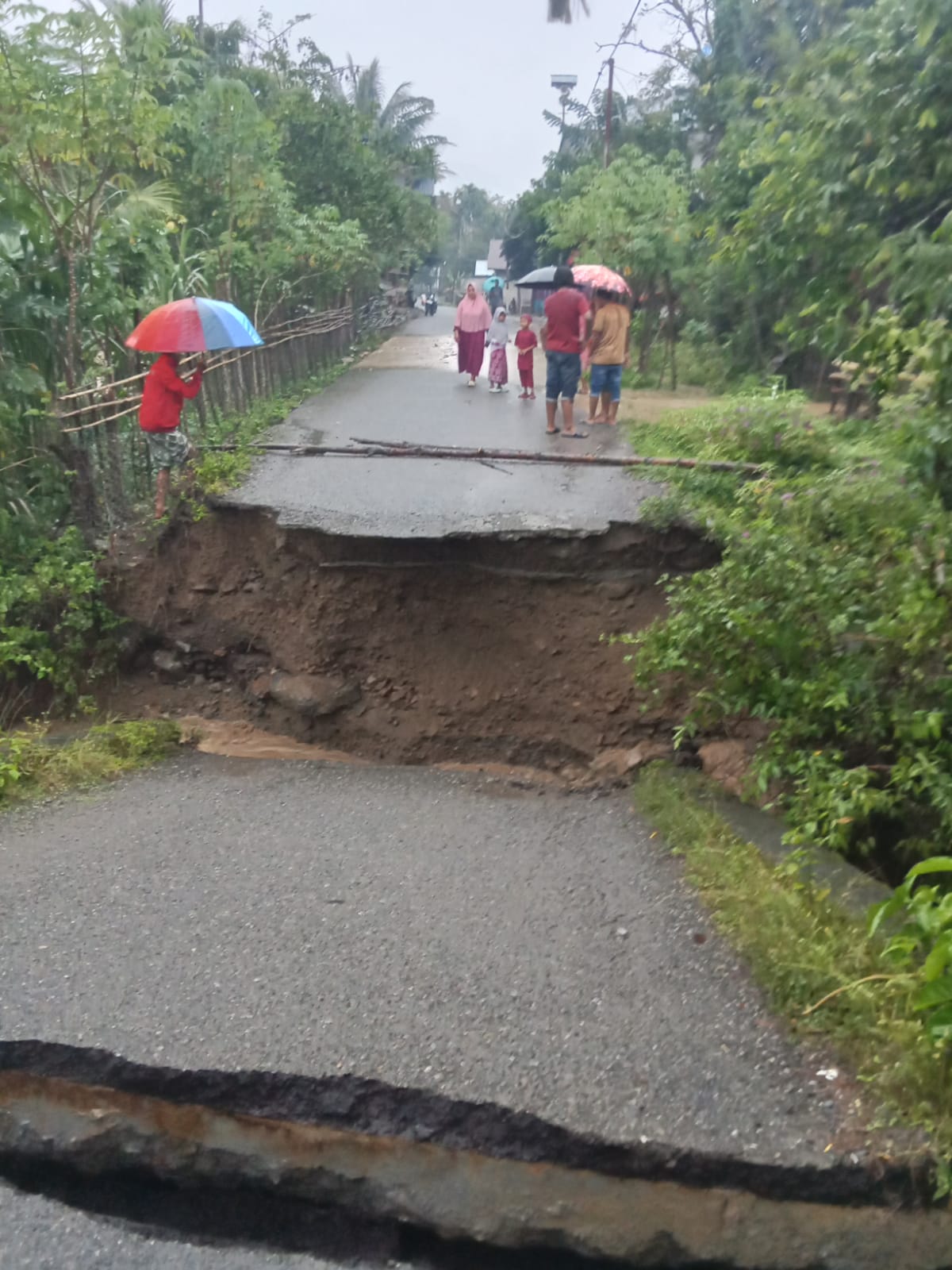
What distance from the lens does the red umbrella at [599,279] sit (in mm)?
10195

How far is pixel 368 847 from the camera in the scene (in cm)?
542

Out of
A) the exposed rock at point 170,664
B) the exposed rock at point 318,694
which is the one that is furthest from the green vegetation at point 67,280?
the exposed rock at point 318,694

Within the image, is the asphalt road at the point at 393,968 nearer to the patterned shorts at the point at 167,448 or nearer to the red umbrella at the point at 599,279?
the patterned shorts at the point at 167,448

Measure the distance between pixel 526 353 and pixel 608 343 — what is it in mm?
2631

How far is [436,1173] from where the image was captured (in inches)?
134

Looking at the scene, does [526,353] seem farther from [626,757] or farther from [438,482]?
[626,757]

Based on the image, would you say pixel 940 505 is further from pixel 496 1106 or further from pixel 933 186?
pixel 496 1106

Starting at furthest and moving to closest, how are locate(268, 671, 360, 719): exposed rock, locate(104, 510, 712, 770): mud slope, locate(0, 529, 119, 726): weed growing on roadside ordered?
locate(268, 671, 360, 719): exposed rock < locate(0, 529, 119, 726): weed growing on roadside < locate(104, 510, 712, 770): mud slope

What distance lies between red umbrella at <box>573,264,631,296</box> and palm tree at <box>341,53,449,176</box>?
948cm

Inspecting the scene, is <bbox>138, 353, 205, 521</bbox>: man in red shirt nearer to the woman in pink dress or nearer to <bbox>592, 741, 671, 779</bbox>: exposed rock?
<bbox>592, 741, 671, 779</bbox>: exposed rock

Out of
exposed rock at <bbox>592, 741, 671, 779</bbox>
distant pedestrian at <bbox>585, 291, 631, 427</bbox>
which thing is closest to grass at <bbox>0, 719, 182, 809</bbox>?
exposed rock at <bbox>592, 741, 671, 779</bbox>

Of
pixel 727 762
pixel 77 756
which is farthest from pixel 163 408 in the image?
pixel 727 762

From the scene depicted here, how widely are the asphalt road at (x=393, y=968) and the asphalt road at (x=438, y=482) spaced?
249 cm

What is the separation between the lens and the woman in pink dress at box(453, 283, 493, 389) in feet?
44.8
